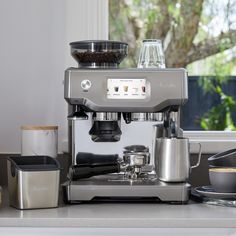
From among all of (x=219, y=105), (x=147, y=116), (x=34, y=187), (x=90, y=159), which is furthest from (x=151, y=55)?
(x=219, y=105)

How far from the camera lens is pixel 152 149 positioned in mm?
2428

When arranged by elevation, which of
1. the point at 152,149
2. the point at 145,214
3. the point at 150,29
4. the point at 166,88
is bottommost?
the point at 145,214

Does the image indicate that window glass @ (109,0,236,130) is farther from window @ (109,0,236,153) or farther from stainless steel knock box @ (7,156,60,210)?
stainless steel knock box @ (7,156,60,210)

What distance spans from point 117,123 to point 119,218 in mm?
478

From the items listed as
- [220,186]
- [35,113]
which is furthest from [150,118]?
[35,113]

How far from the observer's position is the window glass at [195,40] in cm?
348

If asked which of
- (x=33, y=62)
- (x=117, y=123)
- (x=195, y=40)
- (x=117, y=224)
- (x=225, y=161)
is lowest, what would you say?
(x=117, y=224)

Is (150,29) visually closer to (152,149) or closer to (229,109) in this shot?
(229,109)

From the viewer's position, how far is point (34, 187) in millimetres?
2168

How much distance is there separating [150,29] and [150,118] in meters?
1.33

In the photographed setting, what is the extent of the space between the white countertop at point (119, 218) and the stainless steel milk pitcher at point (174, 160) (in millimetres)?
185

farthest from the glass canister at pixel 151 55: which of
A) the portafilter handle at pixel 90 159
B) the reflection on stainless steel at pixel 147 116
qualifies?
the portafilter handle at pixel 90 159

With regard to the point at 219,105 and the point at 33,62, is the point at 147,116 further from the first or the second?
the point at 219,105

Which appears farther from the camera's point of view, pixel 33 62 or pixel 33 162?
pixel 33 62
